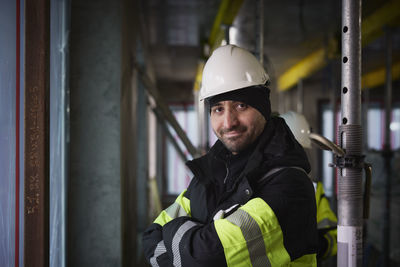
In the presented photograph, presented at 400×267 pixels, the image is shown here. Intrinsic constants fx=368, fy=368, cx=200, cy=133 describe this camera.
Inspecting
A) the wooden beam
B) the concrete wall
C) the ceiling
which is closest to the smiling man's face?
the wooden beam

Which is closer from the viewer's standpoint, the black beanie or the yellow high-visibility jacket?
the yellow high-visibility jacket

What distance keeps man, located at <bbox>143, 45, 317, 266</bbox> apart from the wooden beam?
0.46 meters

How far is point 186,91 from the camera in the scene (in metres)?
11.3

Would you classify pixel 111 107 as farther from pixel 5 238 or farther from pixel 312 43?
pixel 312 43

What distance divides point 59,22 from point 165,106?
4.64 ft

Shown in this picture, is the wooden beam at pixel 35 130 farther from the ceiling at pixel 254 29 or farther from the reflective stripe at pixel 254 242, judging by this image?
the ceiling at pixel 254 29

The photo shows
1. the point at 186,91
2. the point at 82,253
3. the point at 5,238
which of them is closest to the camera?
the point at 5,238

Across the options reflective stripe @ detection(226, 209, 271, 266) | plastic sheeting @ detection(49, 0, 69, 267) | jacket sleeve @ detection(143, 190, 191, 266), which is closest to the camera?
reflective stripe @ detection(226, 209, 271, 266)

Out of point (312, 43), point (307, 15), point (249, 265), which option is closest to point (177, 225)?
point (249, 265)

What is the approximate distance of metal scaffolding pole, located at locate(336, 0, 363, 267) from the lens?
1419 millimetres

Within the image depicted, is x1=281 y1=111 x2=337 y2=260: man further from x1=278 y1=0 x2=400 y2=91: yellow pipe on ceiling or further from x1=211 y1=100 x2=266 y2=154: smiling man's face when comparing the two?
x1=278 y1=0 x2=400 y2=91: yellow pipe on ceiling

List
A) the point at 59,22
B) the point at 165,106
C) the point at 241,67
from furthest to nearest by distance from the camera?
1. the point at 165,106
2. the point at 59,22
3. the point at 241,67

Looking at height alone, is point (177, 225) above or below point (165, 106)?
below

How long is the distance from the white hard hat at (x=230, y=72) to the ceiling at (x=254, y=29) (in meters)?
1.50
